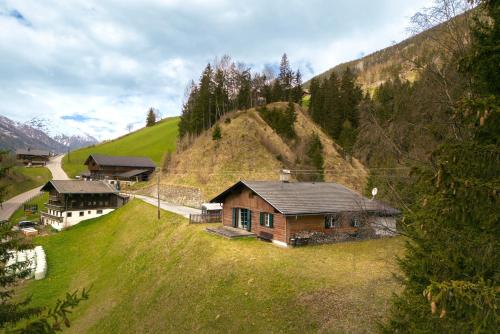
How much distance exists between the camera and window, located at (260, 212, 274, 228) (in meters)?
31.2

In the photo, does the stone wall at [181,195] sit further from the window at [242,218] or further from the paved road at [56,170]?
the paved road at [56,170]

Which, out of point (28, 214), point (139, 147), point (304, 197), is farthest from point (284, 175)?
point (139, 147)

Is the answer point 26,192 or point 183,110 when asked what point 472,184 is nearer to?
point 183,110

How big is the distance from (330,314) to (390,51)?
13.0m

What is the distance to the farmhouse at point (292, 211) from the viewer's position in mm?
29344

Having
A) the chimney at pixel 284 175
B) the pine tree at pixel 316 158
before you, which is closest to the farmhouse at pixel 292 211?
the chimney at pixel 284 175

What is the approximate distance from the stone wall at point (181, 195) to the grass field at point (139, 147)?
4963 cm

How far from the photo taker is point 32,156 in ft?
381

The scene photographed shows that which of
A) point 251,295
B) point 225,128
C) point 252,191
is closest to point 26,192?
point 225,128

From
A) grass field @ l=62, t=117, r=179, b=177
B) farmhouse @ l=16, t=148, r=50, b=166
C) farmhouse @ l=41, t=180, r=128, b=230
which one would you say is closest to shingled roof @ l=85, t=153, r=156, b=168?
grass field @ l=62, t=117, r=179, b=177

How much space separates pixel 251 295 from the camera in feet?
68.9

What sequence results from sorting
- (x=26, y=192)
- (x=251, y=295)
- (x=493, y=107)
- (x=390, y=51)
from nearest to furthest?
(x=493, y=107) → (x=390, y=51) → (x=251, y=295) → (x=26, y=192)

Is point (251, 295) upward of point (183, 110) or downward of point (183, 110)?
downward

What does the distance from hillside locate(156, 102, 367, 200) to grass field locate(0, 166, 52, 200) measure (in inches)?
1712
